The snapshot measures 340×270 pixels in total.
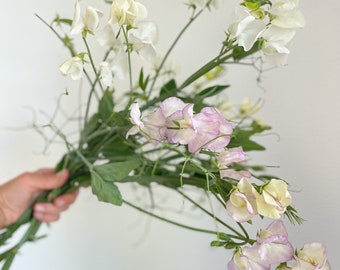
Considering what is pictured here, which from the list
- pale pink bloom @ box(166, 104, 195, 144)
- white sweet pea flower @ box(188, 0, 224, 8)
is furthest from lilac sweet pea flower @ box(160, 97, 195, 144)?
white sweet pea flower @ box(188, 0, 224, 8)

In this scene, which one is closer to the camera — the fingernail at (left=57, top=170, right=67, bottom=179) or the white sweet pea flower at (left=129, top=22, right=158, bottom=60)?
the white sweet pea flower at (left=129, top=22, right=158, bottom=60)

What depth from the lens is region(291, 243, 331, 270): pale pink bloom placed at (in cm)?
50

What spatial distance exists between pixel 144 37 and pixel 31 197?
53 centimetres

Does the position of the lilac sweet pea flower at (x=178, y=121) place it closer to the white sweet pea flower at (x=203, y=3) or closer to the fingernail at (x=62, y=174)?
the white sweet pea flower at (x=203, y=3)

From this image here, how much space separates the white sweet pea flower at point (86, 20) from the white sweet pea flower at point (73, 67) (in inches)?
1.8

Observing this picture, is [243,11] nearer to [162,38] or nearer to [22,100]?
[162,38]

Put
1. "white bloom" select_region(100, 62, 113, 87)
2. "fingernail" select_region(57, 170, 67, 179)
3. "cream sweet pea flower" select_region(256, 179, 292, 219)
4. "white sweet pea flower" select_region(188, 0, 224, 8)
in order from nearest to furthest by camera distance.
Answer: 1. "cream sweet pea flower" select_region(256, 179, 292, 219)
2. "white bloom" select_region(100, 62, 113, 87)
3. "white sweet pea flower" select_region(188, 0, 224, 8)
4. "fingernail" select_region(57, 170, 67, 179)

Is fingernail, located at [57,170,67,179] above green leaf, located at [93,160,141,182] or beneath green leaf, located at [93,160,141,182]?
beneath

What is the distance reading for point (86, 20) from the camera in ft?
2.01

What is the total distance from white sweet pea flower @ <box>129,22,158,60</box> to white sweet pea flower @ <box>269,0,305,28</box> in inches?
6.5

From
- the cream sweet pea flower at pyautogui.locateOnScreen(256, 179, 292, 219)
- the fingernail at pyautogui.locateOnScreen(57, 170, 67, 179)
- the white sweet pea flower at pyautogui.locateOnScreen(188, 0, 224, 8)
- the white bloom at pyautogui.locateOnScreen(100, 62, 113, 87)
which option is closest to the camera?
the cream sweet pea flower at pyautogui.locateOnScreen(256, 179, 292, 219)

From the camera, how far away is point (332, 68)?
81cm

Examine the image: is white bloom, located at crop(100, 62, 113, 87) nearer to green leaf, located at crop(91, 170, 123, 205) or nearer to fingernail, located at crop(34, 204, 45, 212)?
green leaf, located at crop(91, 170, 123, 205)

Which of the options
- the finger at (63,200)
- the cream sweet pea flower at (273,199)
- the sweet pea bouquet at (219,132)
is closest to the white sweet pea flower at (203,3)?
the sweet pea bouquet at (219,132)
